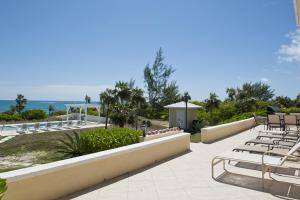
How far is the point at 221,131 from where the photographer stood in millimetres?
10852

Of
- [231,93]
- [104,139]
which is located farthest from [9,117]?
[231,93]

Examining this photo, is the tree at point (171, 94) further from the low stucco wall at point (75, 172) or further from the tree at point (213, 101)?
the low stucco wall at point (75, 172)

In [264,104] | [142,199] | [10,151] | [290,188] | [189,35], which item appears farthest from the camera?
[264,104]

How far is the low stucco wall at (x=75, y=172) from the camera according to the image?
3402mm

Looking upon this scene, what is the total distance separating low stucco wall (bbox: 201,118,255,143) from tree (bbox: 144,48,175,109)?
27.8 metres

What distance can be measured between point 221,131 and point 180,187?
6.96 meters

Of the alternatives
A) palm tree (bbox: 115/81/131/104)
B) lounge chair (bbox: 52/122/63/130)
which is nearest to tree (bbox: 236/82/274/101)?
palm tree (bbox: 115/81/131/104)

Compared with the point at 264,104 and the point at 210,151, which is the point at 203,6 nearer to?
the point at 210,151

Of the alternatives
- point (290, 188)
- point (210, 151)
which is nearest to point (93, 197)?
point (290, 188)

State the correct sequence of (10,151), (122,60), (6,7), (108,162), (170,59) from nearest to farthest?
1. (108,162)
2. (10,151)
3. (6,7)
4. (122,60)
5. (170,59)

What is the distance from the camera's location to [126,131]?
309 inches

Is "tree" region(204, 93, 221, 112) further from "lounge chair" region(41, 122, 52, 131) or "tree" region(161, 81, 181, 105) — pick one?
"lounge chair" region(41, 122, 52, 131)

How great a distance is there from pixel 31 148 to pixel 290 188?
38.0 feet

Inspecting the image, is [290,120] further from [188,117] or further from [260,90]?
[260,90]
